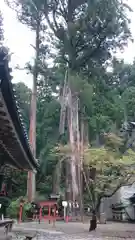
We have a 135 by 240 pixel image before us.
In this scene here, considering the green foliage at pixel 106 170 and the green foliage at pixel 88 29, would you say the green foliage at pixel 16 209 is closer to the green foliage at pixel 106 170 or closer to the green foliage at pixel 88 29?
the green foliage at pixel 106 170

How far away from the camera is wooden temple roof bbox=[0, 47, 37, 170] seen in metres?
4.57

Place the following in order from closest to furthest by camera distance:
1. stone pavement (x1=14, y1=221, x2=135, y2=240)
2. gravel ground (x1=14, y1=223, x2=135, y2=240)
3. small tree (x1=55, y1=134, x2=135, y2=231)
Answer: gravel ground (x1=14, y1=223, x2=135, y2=240), stone pavement (x1=14, y1=221, x2=135, y2=240), small tree (x1=55, y1=134, x2=135, y2=231)

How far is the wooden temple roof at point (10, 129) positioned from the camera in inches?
180

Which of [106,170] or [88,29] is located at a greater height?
[88,29]

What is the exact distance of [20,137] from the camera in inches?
277

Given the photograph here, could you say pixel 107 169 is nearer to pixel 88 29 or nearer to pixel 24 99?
pixel 88 29

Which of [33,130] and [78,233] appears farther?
[33,130]

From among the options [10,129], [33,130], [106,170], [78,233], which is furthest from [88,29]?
[10,129]

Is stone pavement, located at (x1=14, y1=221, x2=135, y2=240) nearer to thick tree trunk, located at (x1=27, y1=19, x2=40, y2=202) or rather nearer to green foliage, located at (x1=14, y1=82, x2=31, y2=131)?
thick tree trunk, located at (x1=27, y1=19, x2=40, y2=202)

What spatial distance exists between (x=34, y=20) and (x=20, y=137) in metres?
21.2

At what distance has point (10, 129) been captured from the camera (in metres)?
6.41

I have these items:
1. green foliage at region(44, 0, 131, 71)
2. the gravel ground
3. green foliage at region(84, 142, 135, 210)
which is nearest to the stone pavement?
the gravel ground

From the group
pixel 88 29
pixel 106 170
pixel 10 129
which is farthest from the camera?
pixel 88 29

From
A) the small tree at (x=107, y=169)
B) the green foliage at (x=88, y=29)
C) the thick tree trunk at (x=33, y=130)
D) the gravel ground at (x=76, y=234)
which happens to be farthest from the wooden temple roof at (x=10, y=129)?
the green foliage at (x=88, y=29)
